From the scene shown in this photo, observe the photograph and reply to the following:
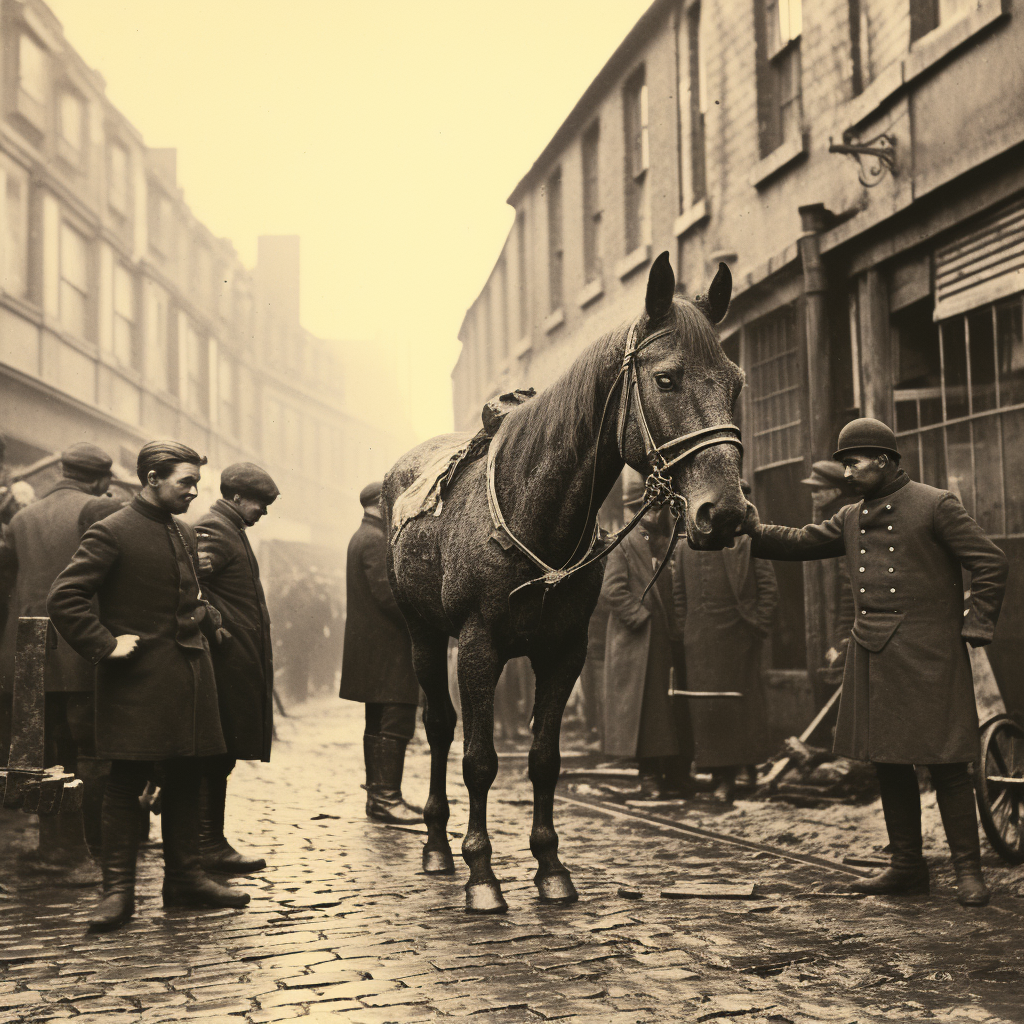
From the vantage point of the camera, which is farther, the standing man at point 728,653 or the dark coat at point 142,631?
the standing man at point 728,653

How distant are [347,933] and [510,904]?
80 cm

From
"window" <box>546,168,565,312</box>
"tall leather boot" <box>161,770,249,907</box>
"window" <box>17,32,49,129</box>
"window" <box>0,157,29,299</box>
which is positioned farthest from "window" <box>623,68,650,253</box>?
"tall leather boot" <box>161,770,249,907</box>

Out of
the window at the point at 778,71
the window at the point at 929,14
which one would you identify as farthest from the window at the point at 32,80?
the window at the point at 929,14

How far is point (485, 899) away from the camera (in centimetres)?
529

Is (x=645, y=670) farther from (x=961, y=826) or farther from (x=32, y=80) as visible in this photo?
(x=32, y=80)

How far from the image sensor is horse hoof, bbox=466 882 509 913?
526 centimetres

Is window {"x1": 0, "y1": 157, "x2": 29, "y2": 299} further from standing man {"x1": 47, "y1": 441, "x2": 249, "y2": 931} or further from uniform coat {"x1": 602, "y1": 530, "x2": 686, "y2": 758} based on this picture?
standing man {"x1": 47, "y1": 441, "x2": 249, "y2": 931}

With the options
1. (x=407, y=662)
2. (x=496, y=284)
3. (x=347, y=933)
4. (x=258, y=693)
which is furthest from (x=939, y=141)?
(x=496, y=284)

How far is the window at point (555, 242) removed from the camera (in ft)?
64.2

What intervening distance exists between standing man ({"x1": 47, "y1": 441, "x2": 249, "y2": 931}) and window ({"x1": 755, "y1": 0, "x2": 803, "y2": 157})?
802cm

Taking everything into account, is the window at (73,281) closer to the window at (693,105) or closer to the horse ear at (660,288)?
the window at (693,105)

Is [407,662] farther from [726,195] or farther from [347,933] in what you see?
[726,195]

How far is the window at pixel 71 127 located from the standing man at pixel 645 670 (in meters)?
15.0

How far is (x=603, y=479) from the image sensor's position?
5359 millimetres
